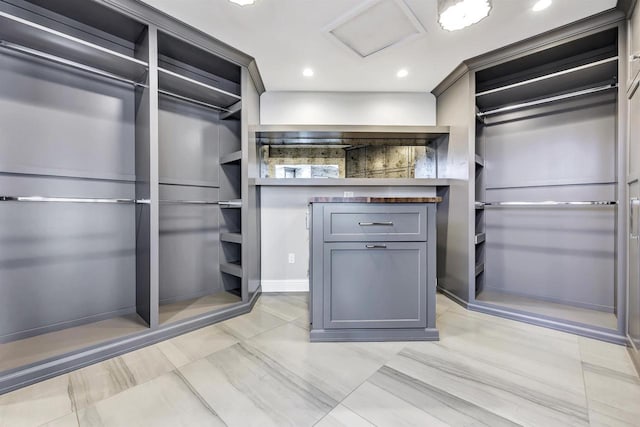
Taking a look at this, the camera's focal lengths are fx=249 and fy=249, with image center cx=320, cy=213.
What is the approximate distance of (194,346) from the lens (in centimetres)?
177

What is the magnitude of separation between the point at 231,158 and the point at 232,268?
1100 mm

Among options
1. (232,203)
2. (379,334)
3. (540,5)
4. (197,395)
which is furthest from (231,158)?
(540,5)

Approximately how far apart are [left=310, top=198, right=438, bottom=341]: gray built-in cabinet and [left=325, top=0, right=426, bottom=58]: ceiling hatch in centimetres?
139

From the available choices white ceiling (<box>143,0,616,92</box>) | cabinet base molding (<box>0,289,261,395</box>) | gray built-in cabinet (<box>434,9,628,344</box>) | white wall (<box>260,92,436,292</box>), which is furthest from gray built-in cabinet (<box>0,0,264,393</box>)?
gray built-in cabinet (<box>434,9,628,344</box>)

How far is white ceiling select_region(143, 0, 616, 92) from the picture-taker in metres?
1.76

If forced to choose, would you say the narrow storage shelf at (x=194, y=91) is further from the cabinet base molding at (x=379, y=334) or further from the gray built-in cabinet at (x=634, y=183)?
the gray built-in cabinet at (x=634, y=183)

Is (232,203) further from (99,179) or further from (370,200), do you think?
(370,200)

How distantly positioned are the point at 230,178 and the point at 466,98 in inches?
100

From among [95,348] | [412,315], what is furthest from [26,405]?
[412,315]

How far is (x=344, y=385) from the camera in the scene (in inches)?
53.7

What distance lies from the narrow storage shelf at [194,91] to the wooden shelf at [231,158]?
474 millimetres

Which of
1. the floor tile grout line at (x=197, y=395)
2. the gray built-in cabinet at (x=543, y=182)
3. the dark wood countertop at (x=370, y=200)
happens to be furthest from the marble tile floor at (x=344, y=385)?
the dark wood countertop at (x=370, y=200)

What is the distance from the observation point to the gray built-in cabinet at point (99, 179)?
5.21 ft

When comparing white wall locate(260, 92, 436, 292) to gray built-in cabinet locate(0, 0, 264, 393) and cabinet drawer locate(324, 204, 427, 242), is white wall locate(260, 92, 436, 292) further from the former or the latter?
cabinet drawer locate(324, 204, 427, 242)
